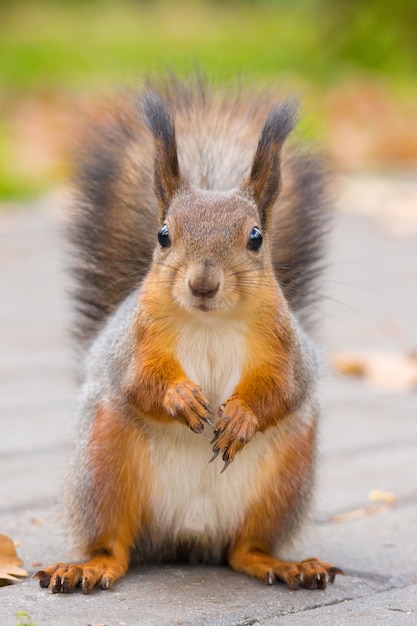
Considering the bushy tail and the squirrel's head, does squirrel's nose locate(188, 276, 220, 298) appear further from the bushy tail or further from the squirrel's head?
the bushy tail

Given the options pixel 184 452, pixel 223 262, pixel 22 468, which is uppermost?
pixel 223 262

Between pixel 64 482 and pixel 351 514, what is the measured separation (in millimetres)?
673

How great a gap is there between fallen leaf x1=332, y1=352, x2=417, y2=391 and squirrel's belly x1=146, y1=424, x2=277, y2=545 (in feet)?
5.74

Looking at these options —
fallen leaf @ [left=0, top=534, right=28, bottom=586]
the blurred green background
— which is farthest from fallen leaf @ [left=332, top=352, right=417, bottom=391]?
the blurred green background

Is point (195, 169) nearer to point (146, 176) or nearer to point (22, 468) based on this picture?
point (146, 176)

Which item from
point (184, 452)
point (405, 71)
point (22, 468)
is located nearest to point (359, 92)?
point (405, 71)

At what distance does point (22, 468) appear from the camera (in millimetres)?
3018

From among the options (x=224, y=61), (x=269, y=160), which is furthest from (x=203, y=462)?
(x=224, y=61)

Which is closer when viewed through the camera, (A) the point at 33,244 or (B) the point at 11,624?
(B) the point at 11,624

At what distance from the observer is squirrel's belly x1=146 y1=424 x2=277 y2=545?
2.19 m

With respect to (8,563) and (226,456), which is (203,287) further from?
(8,563)

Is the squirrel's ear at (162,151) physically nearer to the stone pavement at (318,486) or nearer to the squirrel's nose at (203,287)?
the squirrel's nose at (203,287)

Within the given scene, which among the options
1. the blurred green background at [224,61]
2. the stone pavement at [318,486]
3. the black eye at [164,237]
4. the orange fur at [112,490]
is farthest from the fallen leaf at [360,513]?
the blurred green background at [224,61]

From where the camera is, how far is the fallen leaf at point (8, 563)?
2186mm
